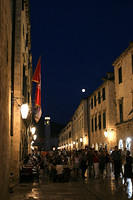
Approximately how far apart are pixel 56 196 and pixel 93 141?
30388 mm

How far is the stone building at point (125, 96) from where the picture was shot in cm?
2566

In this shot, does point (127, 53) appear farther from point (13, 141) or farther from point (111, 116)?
point (13, 141)

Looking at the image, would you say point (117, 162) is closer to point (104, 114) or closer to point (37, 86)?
point (37, 86)

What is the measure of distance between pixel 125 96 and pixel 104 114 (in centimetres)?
900

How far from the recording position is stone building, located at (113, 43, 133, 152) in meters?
25.7

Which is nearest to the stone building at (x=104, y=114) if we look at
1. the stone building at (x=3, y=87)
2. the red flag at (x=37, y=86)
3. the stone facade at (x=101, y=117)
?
the stone facade at (x=101, y=117)

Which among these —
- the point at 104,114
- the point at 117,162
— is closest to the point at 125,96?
the point at 104,114

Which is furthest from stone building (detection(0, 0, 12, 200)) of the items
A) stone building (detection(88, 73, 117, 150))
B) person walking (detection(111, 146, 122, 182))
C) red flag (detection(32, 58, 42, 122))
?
stone building (detection(88, 73, 117, 150))

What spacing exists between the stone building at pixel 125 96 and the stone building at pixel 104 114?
360 centimetres

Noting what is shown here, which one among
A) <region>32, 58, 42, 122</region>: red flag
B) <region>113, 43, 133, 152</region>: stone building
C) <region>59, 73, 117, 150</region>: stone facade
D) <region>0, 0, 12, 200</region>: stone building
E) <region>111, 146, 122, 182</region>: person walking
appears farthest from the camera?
<region>59, 73, 117, 150</region>: stone facade

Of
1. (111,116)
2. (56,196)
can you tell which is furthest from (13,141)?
(111,116)

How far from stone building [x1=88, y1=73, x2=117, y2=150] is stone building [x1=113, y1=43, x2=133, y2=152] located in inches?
142

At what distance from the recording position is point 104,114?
118ft

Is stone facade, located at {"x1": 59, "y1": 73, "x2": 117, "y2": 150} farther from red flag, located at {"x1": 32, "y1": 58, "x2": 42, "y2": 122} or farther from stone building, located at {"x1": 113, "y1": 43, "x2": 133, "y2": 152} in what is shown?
red flag, located at {"x1": 32, "y1": 58, "x2": 42, "y2": 122}
